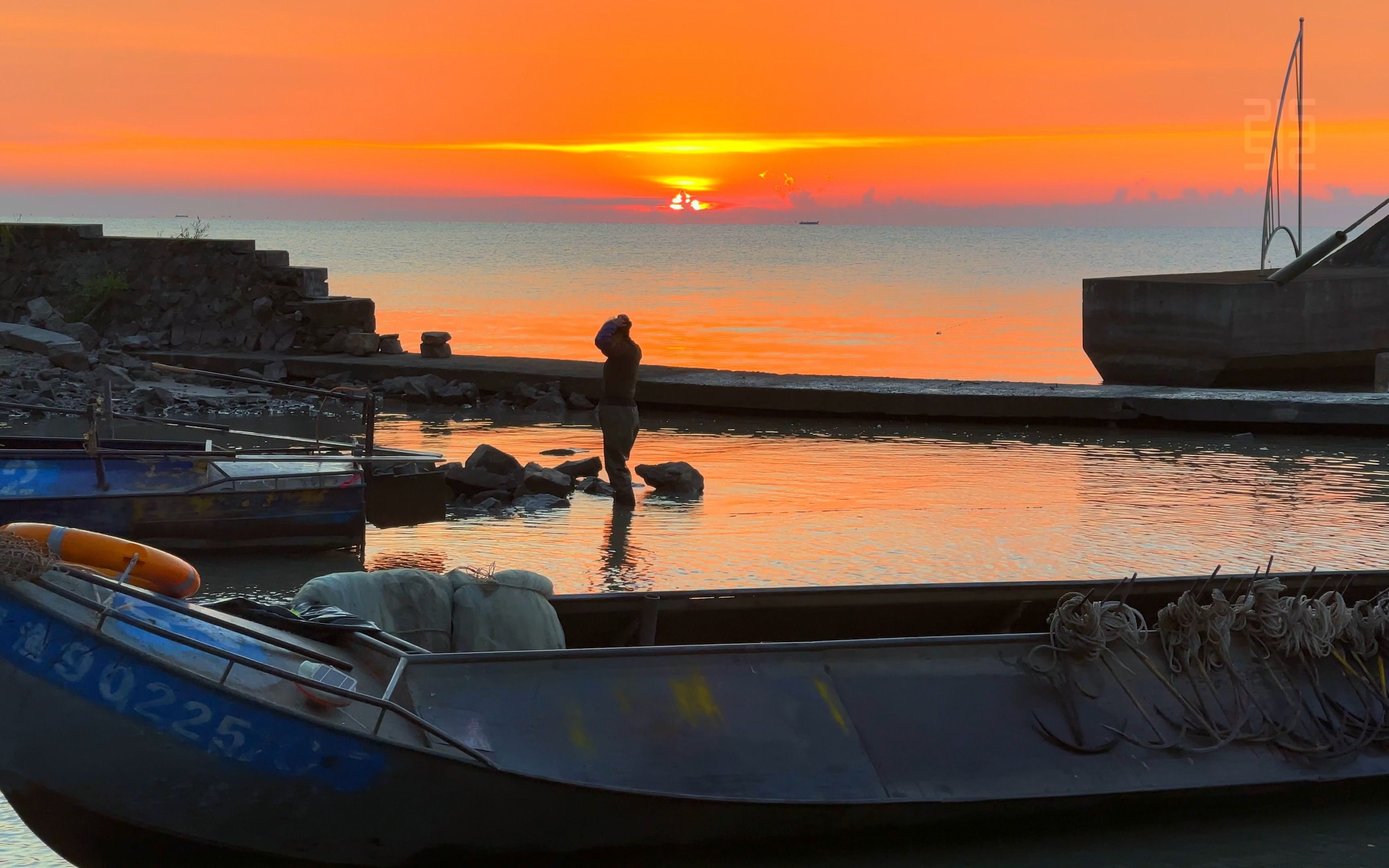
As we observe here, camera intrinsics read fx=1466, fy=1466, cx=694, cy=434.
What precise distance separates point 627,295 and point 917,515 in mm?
49097

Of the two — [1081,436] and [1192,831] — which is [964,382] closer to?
[1081,436]

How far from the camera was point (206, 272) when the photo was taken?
2692 cm

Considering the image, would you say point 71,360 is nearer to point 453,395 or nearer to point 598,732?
point 453,395

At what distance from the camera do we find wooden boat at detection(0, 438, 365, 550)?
10.2 metres

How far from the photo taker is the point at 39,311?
2556 cm

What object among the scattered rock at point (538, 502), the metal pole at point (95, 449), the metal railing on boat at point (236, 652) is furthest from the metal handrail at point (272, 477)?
the metal railing on boat at point (236, 652)

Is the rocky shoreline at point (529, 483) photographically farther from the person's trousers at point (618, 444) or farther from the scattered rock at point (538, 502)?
→ the person's trousers at point (618, 444)

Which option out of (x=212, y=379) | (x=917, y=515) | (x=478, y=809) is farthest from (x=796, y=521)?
(x=212, y=379)

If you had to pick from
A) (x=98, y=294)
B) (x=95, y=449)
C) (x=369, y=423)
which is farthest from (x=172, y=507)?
(x=98, y=294)

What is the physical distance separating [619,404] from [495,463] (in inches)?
49.9

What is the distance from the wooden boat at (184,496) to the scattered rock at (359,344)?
13.5 metres

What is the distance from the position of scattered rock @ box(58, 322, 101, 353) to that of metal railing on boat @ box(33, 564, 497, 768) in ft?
68.0

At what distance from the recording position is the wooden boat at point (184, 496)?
10.2 metres

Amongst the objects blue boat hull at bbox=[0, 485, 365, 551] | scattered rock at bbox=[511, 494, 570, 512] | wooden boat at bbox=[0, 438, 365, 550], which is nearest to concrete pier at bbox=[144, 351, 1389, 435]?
scattered rock at bbox=[511, 494, 570, 512]
